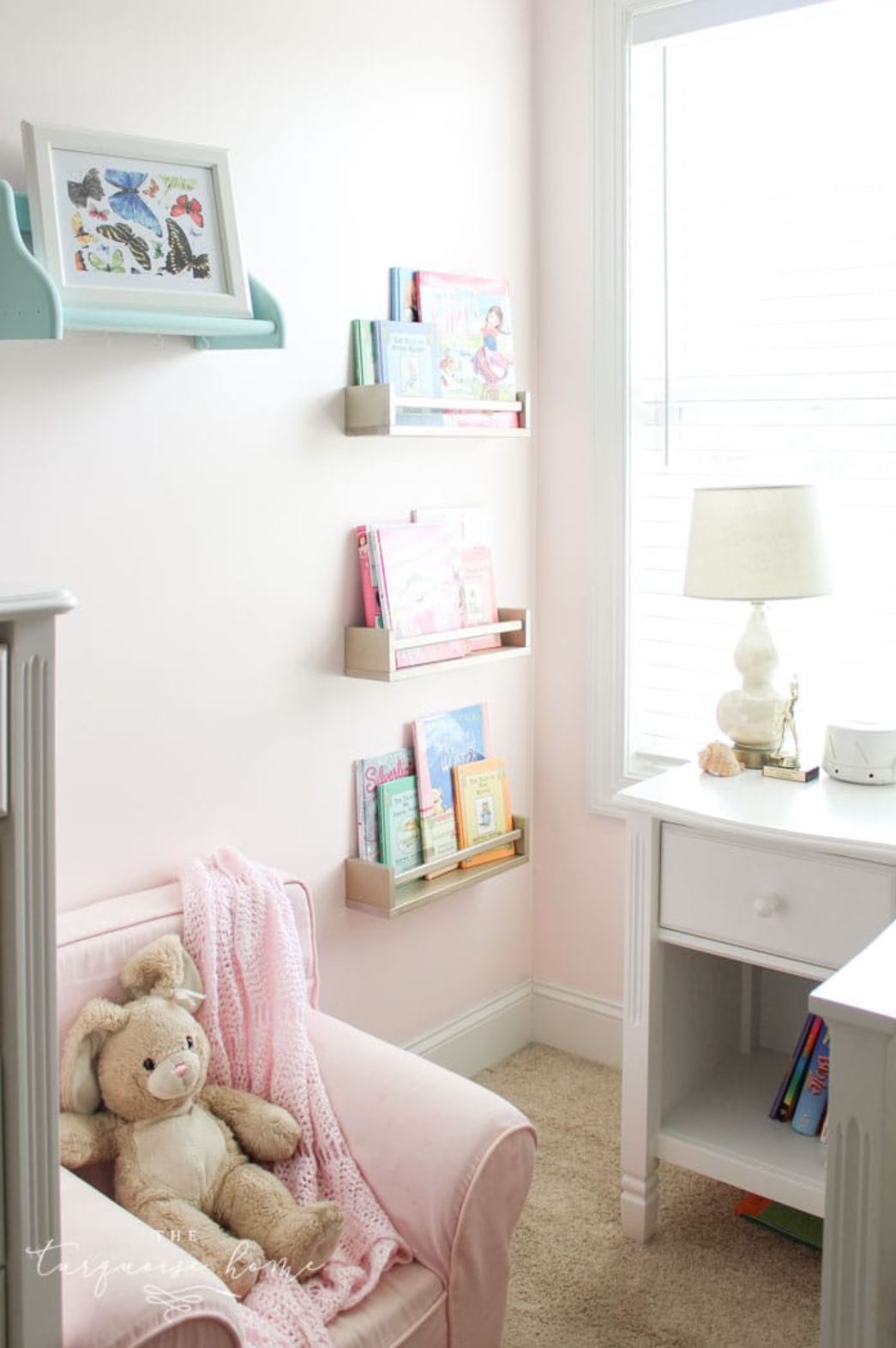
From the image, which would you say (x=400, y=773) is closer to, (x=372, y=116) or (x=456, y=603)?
(x=456, y=603)

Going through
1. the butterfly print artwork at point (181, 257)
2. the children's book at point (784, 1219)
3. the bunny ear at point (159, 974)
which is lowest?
the children's book at point (784, 1219)

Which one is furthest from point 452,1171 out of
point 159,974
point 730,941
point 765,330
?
point 765,330

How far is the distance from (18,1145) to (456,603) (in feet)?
4.96

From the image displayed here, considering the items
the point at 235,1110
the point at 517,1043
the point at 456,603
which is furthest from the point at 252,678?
the point at 517,1043

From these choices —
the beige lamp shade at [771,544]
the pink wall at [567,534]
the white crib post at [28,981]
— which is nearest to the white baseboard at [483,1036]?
the pink wall at [567,534]

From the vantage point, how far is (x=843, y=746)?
91.0 inches

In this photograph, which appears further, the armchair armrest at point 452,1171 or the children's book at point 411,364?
the children's book at point 411,364

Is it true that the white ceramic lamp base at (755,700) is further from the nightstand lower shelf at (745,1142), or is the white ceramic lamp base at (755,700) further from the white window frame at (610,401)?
the nightstand lower shelf at (745,1142)

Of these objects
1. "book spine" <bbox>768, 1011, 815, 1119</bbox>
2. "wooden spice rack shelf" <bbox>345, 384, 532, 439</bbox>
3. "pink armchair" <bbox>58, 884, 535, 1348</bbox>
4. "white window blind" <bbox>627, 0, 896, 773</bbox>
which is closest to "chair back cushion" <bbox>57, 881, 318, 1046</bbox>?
"pink armchair" <bbox>58, 884, 535, 1348</bbox>

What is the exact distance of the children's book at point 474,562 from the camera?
2656mm

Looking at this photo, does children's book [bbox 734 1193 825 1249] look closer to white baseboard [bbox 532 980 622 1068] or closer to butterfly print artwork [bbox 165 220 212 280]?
white baseboard [bbox 532 980 622 1068]

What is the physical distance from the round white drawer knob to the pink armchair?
1.84 ft

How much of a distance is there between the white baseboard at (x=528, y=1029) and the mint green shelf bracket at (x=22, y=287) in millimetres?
1746

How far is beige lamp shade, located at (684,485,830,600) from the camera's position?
224 cm
